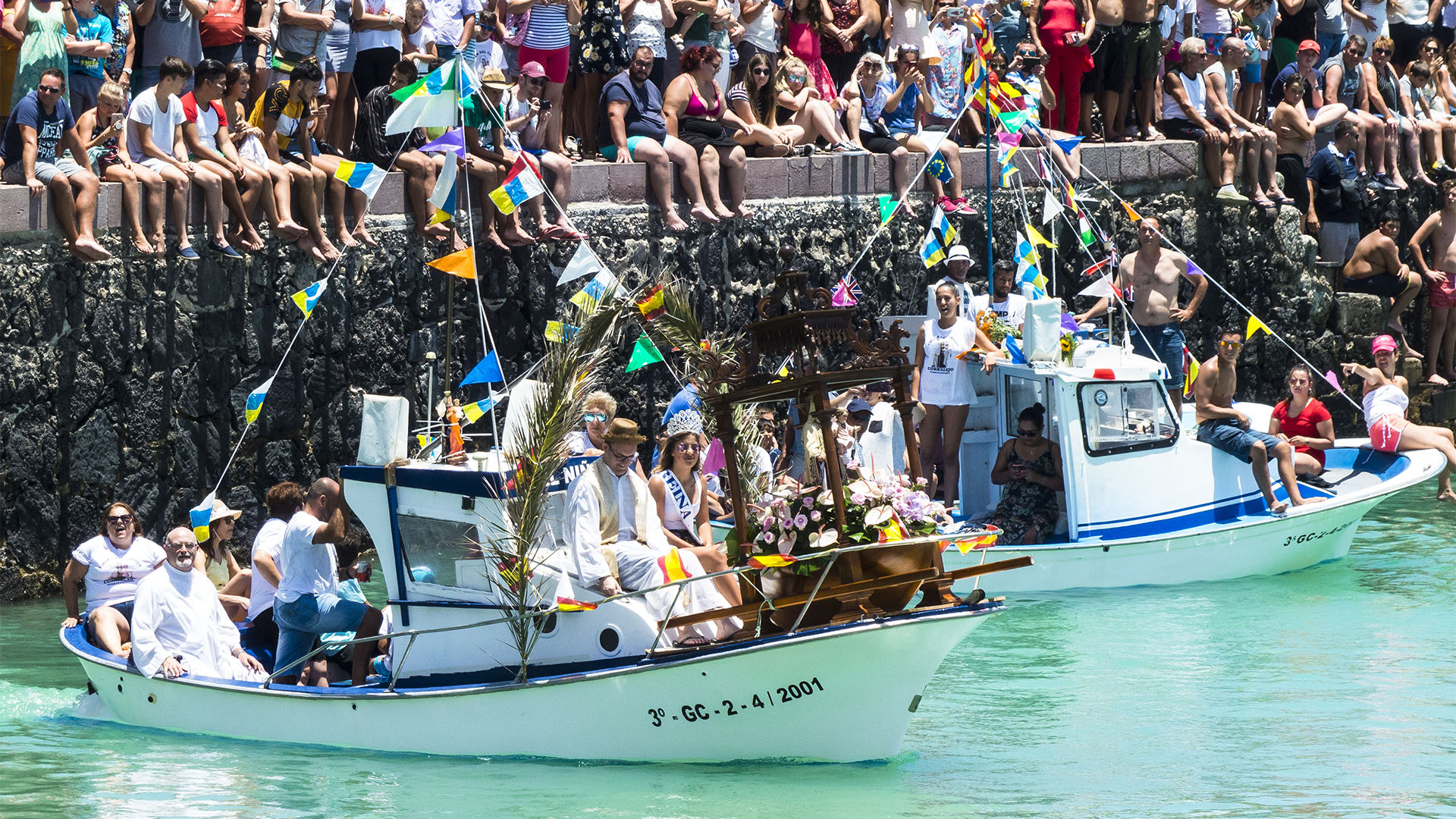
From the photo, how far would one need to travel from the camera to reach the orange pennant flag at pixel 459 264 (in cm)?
1157

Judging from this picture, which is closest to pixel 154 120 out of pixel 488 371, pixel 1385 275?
pixel 488 371

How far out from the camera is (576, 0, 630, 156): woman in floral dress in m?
A: 17.0

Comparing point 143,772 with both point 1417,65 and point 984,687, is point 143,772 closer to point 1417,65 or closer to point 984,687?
point 984,687

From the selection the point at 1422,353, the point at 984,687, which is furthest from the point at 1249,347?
the point at 984,687

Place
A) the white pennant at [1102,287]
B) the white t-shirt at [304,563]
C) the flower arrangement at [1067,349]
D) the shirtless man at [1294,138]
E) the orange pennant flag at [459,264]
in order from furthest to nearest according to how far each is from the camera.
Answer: the shirtless man at [1294,138]
the white pennant at [1102,287]
the flower arrangement at [1067,349]
the orange pennant flag at [459,264]
the white t-shirt at [304,563]

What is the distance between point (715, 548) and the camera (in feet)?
36.2

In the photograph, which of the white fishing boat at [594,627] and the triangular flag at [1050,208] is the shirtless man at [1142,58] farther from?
the white fishing boat at [594,627]

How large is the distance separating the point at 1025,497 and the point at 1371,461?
371cm

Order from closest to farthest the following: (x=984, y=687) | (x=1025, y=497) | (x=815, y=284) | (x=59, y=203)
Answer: (x=984, y=687)
(x=59, y=203)
(x=1025, y=497)
(x=815, y=284)

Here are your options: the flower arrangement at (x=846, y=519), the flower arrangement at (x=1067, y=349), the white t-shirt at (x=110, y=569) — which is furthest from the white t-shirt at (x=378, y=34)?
the flower arrangement at (x=846, y=519)

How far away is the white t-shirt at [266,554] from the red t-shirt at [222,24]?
16.2 ft

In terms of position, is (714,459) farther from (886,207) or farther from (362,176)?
(362,176)

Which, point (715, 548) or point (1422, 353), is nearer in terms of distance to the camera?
point (715, 548)

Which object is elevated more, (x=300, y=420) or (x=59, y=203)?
(x=59, y=203)
